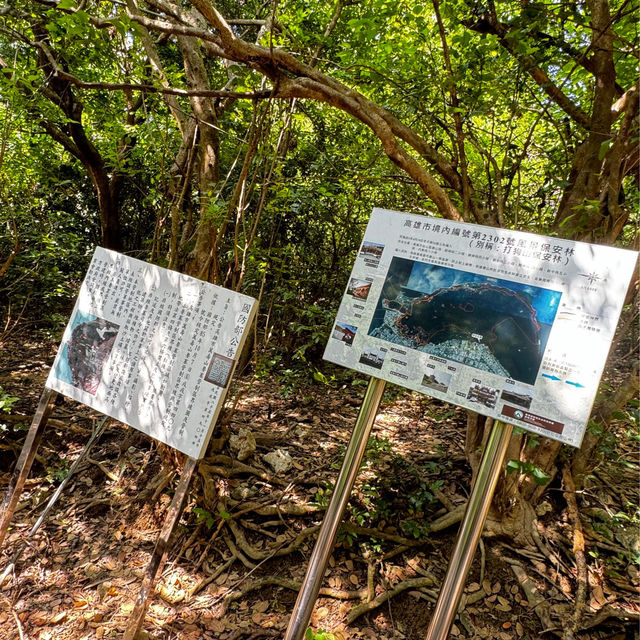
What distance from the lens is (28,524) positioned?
12.0 ft

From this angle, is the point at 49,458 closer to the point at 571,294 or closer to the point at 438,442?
the point at 438,442

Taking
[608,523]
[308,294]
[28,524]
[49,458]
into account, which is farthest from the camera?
[308,294]

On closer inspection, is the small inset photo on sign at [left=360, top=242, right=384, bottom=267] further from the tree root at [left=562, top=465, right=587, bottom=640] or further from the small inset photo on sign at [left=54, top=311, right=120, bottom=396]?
the tree root at [left=562, top=465, right=587, bottom=640]

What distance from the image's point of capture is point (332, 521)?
86.0 inches

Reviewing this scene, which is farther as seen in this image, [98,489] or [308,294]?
[308,294]

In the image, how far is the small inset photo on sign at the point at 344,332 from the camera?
2293 millimetres

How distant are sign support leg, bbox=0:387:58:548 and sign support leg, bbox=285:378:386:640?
200cm

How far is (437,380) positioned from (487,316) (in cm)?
37

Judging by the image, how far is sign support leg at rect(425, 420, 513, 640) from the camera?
188cm

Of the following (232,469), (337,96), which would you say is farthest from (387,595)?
(337,96)

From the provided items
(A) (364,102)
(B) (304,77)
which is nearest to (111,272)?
(B) (304,77)

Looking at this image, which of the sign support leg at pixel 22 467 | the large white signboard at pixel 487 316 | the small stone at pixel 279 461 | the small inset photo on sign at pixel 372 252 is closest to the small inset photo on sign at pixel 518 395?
the large white signboard at pixel 487 316

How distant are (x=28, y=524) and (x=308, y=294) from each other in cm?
416

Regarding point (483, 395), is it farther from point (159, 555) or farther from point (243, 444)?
point (243, 444)
